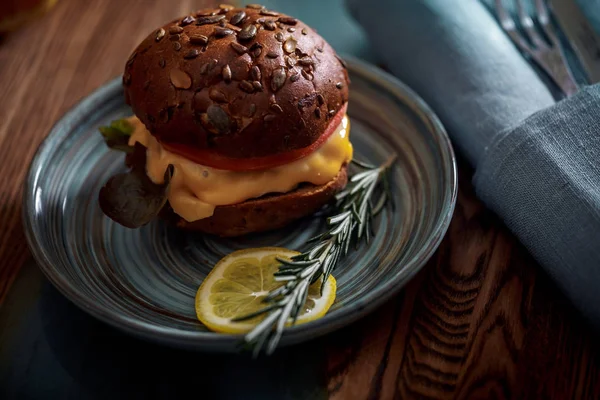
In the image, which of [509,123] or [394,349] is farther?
[509,123]

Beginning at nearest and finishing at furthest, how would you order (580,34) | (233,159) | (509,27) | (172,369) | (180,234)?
(172,369)
(233,159)
(180,234)
(580,34)
(509,27)

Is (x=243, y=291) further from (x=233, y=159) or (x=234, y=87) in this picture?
(x=234, y=87)

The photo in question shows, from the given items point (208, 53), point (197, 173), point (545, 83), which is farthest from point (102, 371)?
point (545, 83)

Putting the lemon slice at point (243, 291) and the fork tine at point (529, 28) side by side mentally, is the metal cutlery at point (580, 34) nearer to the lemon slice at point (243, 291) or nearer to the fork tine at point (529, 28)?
the fork tine at point (529, 28)

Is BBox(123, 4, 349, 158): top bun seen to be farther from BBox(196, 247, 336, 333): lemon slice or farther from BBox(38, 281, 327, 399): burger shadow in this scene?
BBox(38, 281, 327, 399): burger shadow

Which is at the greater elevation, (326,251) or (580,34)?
(580,34)

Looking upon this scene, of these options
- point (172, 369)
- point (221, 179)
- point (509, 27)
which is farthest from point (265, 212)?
point (509, 27)

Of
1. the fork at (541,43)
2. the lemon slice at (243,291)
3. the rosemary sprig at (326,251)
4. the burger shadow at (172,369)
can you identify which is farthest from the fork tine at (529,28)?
the burger shadow at (172,369)
